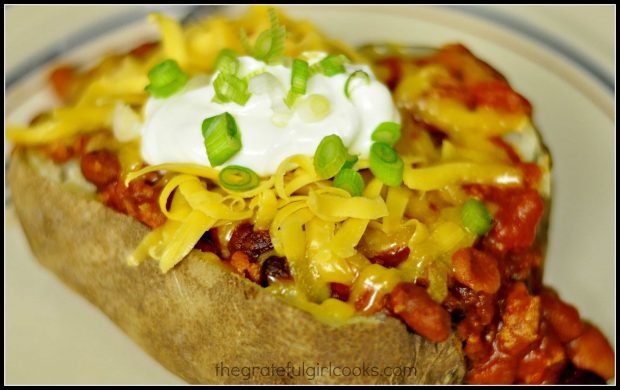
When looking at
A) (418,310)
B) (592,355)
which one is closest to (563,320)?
(592,355)

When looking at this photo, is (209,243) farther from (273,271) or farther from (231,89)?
(231,89)

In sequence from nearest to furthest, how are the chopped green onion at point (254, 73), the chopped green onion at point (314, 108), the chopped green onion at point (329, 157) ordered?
the chopped green onion at point (329, 157), the chopped green onion at point (314, 108), the chopped green onion at point (254, 73)

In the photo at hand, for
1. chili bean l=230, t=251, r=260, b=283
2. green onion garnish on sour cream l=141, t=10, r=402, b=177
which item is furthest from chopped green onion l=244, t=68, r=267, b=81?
chili bean l=230, t=251, r=260, b=283

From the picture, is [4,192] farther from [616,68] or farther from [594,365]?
[616,68]

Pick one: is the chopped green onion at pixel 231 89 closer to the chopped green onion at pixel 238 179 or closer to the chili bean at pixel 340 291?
the chopped green onion at pixel 238 179

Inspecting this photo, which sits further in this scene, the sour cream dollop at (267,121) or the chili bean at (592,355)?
the chili bean at (592,355)

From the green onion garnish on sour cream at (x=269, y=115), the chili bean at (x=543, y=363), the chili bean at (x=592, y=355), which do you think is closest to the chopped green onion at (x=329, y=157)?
the green onion garnish on sour cream at (x=269, y=115)

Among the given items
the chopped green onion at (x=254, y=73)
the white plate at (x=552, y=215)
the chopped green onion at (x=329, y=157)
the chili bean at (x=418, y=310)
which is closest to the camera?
the chili bean at (x=418, y=310)
